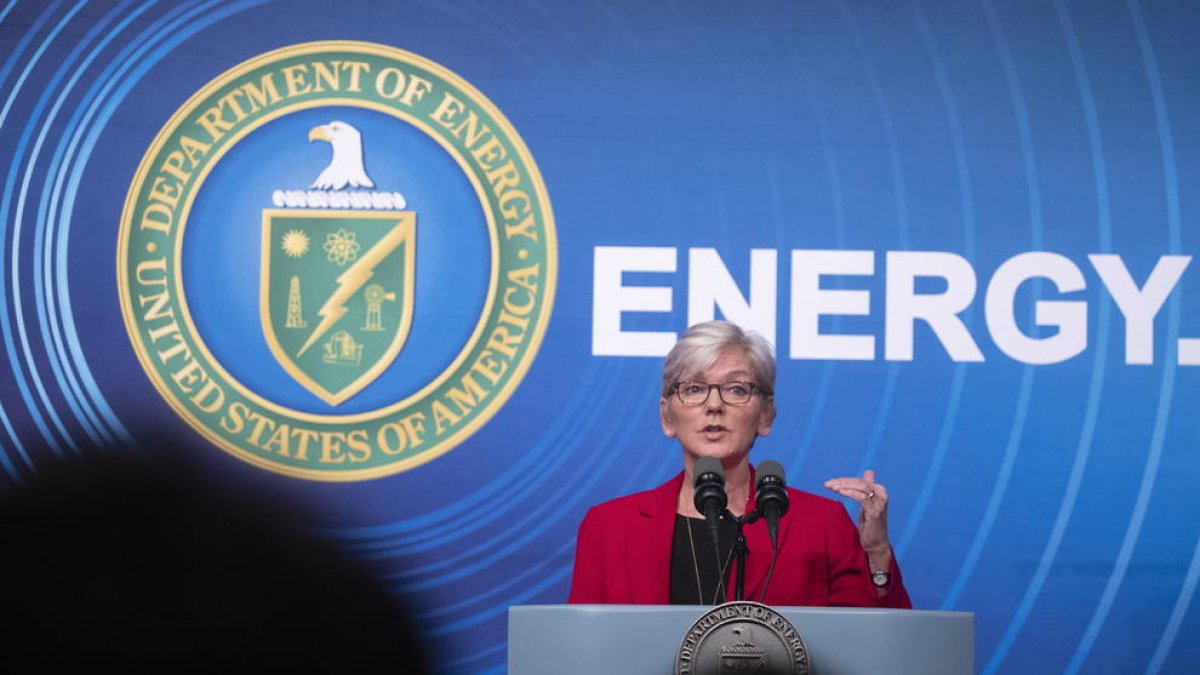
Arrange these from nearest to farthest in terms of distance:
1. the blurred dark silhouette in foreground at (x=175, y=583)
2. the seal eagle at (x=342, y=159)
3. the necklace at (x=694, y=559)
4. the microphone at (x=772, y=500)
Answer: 1. the microphone at (x=772, y=500)
2. the necklace at (x=694, y=559)
3. the blurred dark silhouette in foreground at (x=175, y=583)
4. the seal eagle at (x=342, y=159)

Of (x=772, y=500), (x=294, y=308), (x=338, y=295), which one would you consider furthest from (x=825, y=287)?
(x=772, y=500)

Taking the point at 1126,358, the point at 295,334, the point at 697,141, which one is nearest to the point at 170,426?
the point at 295,334

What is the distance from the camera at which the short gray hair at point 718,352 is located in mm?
2971

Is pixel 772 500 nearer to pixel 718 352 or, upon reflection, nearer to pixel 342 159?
pixel 718 352

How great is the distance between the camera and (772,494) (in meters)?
2.12

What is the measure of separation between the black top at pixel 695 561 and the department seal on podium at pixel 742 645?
974mm

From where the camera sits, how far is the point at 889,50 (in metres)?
3.97

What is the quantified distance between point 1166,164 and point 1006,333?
25.5 inches

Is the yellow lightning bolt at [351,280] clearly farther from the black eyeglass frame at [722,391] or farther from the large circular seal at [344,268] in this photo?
the black eyeglass frame at [722,391]

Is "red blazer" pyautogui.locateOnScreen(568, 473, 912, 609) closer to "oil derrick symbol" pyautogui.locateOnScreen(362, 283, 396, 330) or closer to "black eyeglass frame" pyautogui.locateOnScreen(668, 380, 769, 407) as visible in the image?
"black eyeglass frame" pyautogui.locateOnScreen(668, 380, 769, 407)

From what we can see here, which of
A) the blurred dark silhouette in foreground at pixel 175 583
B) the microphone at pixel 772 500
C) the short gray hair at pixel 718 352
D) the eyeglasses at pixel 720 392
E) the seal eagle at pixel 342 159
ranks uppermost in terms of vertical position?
the seal eagle at pixel 342 159

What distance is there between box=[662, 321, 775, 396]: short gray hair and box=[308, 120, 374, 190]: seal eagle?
1.37 metres

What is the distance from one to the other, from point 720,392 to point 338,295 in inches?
55.1

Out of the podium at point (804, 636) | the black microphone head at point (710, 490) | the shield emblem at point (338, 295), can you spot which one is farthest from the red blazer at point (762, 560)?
the shield emblem at point (338, 295)
